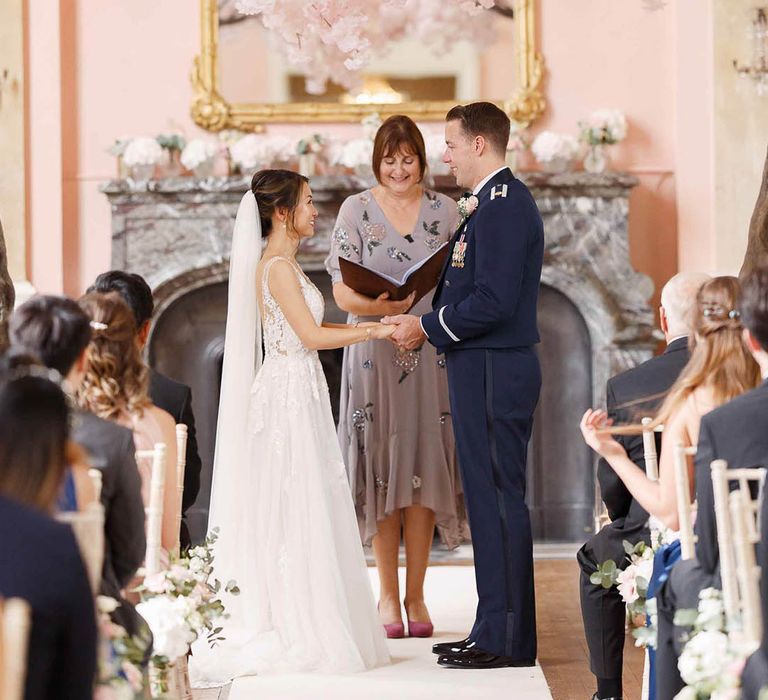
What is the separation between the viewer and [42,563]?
1.54 meters

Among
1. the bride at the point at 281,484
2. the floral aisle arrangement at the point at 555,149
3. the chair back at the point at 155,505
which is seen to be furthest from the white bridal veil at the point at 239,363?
the floral aisle arrangement at the point at 555,149

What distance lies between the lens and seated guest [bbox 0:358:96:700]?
1534 millimetres

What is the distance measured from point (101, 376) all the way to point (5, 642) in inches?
66.4

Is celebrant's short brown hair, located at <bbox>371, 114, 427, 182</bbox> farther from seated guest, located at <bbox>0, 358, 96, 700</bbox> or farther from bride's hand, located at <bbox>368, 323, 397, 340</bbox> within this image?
seated guest, located at <bbox>0, 358, 96, 700</bbox>

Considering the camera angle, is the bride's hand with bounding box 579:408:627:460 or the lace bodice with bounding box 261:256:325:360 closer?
the bride's hand with bounding box 579:408:627:460

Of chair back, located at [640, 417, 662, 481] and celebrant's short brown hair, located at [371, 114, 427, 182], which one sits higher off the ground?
celebrant's short brown hair, located at [371, 114, 427, 182]

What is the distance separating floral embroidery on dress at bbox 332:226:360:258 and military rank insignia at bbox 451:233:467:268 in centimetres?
69

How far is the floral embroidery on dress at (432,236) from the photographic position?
16.3 ft

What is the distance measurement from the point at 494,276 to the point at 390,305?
1.94 feet

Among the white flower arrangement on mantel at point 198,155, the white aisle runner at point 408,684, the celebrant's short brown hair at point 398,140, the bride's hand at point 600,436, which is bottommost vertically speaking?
the white aisle runner at point 408,684

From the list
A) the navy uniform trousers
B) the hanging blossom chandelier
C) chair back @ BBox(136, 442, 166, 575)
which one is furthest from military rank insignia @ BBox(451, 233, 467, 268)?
the hanging blossom chandelier

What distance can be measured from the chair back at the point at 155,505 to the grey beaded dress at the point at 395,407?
6.47 ft

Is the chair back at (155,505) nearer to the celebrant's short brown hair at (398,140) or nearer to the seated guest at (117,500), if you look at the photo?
the seated guest at (117,500)

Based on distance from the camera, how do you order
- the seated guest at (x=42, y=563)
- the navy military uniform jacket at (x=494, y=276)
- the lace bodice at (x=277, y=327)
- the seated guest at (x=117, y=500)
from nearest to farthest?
the seated guest at (x=42, y=563), the seated guest at (x=117, y=500), the navy military uniform jacket at (x=494, y=276), the lace bodice at (x=277, y=327)
